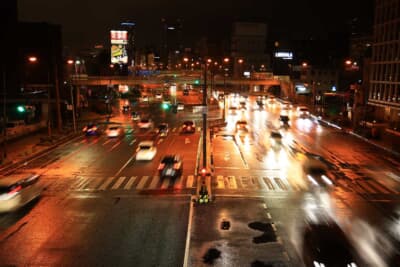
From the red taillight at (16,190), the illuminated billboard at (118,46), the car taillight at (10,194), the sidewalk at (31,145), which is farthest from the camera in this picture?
the illuminated billboard at (118,46)

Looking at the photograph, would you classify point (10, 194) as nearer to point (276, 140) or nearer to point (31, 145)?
point (31, 145)

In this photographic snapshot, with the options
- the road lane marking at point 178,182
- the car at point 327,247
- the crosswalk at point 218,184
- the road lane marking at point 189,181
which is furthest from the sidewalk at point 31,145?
the car at point 327,247

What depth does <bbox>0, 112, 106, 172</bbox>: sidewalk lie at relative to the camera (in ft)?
124

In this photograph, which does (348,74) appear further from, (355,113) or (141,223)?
(141,223)

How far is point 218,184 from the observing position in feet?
92.1

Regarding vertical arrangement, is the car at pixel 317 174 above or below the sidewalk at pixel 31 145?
above

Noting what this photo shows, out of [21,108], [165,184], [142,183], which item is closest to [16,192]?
[142,183]

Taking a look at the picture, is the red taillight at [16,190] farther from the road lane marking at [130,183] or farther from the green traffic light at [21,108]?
the green traffic light at [21,108]

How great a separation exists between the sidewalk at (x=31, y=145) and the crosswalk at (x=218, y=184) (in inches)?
385

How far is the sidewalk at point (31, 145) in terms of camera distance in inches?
1486

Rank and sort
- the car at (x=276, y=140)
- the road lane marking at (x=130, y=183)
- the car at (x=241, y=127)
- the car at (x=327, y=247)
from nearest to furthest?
the car at (x=327, y=247) < the road lane marking at (x=130, y=183) < the car at (x=276, y=140) < the car at (x=241, y=127)

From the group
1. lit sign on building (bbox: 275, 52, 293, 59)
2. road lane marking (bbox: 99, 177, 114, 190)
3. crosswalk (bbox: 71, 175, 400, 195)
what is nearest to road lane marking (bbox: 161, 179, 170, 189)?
crosswalk (bbox: 71, 175, 400, 195)

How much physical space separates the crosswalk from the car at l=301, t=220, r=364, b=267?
7.52m

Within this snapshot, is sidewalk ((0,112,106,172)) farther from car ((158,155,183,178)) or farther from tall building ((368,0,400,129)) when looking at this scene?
tall building ((368,0,400,129))
